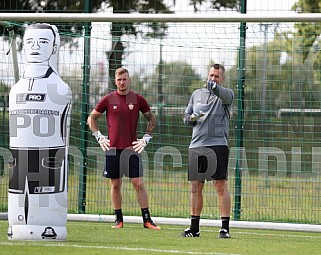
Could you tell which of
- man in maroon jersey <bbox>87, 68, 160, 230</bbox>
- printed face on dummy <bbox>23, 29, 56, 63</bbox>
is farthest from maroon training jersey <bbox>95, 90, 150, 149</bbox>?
printed face on dummy <bbox>23, 29, 56, 63</bbox>

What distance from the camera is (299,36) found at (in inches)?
562

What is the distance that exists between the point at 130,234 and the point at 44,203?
181cm

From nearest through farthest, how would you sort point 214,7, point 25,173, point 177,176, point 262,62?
point 25,173 < point 262,62 < point 177,176 < point 214,7

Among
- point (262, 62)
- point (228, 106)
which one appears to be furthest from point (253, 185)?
point (228, 106)

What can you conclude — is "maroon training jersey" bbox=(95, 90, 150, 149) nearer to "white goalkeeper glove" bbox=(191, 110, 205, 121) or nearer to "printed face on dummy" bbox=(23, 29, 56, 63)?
"white goalkeeper glove" bbox=(191, 110, 205, 121)

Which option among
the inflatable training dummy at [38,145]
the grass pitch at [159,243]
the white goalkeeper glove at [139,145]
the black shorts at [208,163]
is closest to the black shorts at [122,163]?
the white goalkeeper glove at [139,145]

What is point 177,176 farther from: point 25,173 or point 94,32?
point 25,173

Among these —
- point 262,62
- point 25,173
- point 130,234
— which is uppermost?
point 262,62

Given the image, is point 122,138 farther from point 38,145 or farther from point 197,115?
point 38,145

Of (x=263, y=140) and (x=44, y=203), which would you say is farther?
(x=263, y=140)

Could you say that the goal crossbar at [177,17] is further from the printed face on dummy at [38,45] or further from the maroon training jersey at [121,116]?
the printed face on dummy at [38,45]

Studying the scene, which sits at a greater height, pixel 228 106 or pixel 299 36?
pixel 299 36

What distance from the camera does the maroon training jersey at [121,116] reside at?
11.6m

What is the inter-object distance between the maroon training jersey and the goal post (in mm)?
1935
